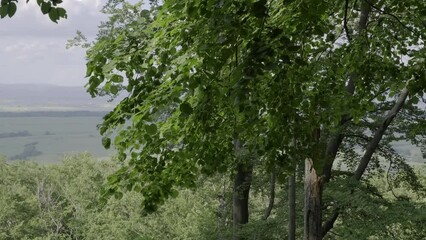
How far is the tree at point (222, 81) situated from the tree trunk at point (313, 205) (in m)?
2.54

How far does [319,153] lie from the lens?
3963 millimetres

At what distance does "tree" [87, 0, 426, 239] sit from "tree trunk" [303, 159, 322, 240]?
2.54 m

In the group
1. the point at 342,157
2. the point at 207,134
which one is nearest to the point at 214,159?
the point at 207,134

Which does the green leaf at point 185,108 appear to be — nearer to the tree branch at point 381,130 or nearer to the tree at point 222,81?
the tree at point 222,81

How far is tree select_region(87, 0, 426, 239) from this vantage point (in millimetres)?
2688

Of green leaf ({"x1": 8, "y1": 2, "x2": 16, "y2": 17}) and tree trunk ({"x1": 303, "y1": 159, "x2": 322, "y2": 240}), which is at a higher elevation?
green leaf ({"x1": 8, "y1": 2, "x2": 16, "y2": 17})

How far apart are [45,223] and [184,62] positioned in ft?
113

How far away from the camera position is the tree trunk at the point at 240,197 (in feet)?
39.6

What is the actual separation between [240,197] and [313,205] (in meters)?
5.44

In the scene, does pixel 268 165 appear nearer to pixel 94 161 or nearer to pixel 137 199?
pixel 137 199

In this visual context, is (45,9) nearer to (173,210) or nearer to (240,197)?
(240,197)

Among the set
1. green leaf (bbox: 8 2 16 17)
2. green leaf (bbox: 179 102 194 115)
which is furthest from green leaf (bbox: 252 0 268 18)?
green leaf (bbox: 8 2 16 17)

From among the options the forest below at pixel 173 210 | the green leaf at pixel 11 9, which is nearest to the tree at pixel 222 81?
the forest below at pixel 173 210

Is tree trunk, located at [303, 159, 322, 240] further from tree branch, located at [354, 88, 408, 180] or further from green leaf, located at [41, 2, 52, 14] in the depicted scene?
green leaf, located at [41, 2, 52, 14]
